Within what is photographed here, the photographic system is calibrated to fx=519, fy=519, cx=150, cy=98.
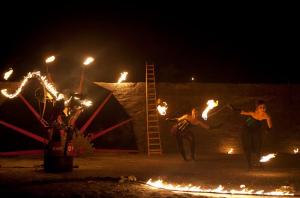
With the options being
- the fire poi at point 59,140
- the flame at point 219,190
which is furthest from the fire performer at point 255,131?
the fire poi at point 59,140

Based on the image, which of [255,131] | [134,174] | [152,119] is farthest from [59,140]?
[152,119]

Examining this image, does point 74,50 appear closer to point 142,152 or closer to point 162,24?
point 162,24

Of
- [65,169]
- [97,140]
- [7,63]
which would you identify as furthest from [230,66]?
[65,169]

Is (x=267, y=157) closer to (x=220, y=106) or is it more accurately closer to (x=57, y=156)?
(x=57, y=156)

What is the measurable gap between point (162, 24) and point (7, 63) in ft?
38.2

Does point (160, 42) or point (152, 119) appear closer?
point (152, 119)

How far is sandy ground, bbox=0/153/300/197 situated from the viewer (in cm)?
952

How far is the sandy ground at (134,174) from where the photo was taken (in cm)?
952

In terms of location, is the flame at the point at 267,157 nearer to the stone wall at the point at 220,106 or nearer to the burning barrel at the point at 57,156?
the stone wall at the point at 220,106

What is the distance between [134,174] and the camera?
12.1m

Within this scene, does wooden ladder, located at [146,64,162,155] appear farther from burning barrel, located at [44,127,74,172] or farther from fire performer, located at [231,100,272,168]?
burning barrel, located at [44,127,74,172]

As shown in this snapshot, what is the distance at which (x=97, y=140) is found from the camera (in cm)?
1852

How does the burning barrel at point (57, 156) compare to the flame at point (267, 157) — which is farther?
the flame at point (267, 157)

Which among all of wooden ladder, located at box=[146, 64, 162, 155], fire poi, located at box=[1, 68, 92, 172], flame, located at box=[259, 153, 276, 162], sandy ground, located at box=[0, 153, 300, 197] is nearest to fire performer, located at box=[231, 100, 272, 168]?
flame, located at box=[259, 153, 276, 162]
